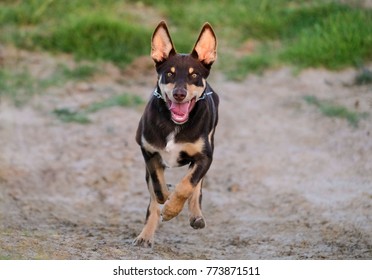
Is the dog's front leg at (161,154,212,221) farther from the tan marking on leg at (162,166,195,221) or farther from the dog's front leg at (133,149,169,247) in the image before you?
the dog's front leg at (133,149,169,247)

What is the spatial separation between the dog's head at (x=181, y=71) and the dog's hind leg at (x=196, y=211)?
2.88ft

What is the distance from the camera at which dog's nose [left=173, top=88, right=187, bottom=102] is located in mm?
5887

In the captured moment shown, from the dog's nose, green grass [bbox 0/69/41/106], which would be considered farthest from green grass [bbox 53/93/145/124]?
the dog's nose

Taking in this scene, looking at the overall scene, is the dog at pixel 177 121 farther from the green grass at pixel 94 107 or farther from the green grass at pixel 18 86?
the green grass at pixel 18 86

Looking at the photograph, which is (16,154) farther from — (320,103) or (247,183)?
(320,103)

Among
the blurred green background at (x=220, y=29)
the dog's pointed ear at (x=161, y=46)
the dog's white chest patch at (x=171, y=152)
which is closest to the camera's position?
the dog's white chest patch at (x=171, y=152)

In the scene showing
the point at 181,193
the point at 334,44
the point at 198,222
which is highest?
the point at 334,44

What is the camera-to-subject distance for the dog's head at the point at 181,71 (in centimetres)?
601

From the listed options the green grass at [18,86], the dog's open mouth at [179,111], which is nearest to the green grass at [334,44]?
the green grass at [18,86]

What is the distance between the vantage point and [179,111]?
6055 mm

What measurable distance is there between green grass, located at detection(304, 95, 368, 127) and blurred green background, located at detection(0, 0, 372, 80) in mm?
816

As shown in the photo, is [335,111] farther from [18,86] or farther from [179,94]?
[179,94]

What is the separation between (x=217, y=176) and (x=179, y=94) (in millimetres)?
3184

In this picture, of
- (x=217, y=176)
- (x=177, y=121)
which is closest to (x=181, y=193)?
(x=177, y=121)
